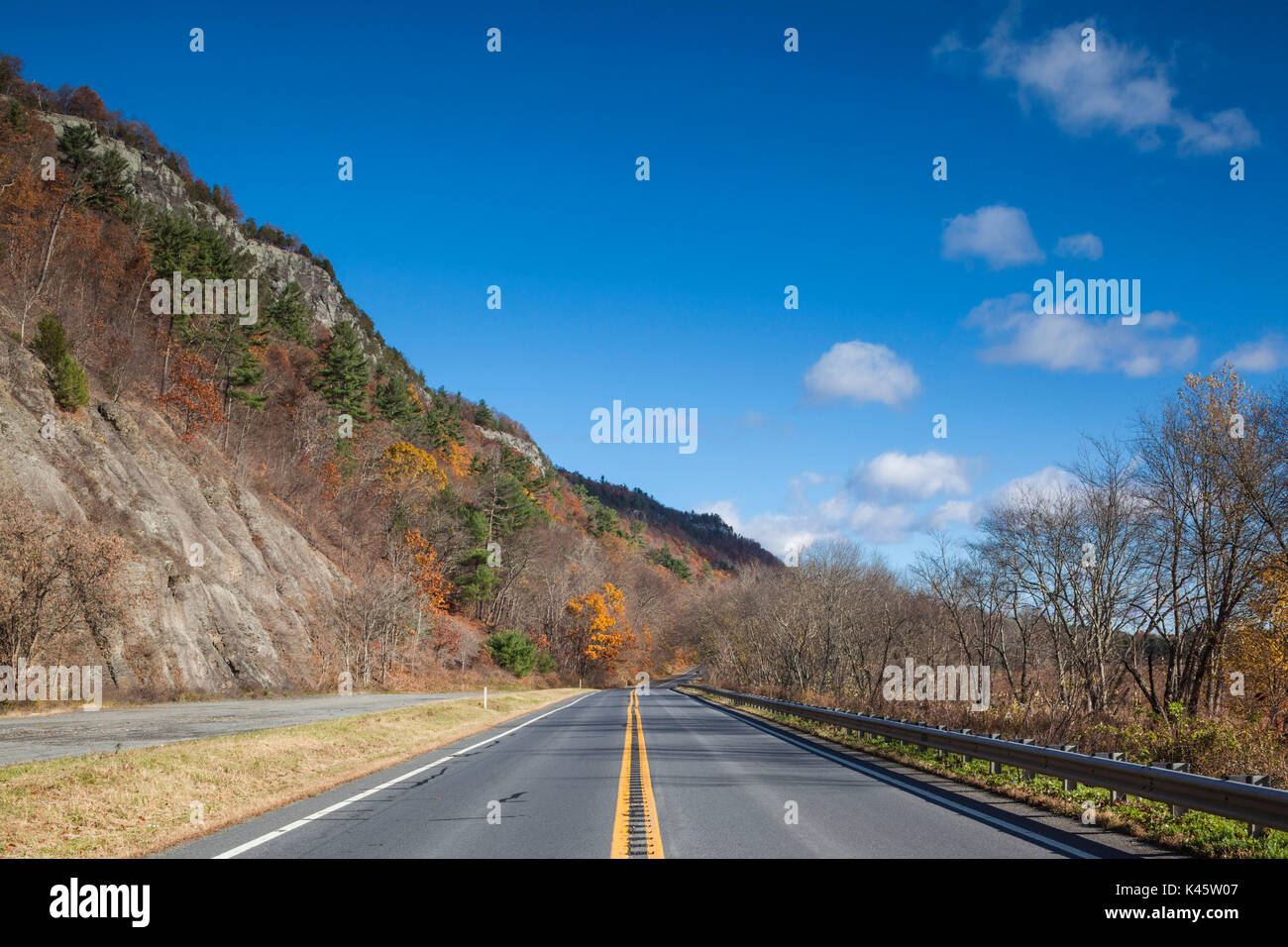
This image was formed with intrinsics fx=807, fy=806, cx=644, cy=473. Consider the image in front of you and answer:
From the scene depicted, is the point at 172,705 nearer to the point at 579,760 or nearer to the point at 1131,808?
the point at 579,760

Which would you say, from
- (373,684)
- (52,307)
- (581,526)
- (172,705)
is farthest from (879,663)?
(581,526)

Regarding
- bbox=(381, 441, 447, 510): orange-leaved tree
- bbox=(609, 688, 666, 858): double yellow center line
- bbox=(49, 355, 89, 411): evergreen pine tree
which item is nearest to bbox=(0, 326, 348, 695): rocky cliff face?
bbox=(49, 355, 89, 411): evergreen pine tree

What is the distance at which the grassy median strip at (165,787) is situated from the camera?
778 cm

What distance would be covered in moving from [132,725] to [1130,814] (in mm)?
20550

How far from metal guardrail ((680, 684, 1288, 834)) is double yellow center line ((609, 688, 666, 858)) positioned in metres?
5.10

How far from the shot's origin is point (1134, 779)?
868 cm

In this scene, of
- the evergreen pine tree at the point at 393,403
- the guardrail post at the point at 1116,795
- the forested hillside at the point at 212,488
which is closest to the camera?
the guardrail post at the point at 1116,795

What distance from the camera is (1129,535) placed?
24938 millimetres

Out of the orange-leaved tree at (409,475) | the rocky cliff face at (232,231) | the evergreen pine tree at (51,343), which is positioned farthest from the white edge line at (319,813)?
the rocky cliff face at (232,231)

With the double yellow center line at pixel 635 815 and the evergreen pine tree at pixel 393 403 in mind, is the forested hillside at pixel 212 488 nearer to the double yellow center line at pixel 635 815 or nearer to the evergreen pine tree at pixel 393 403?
the evergreen pine tree at pixel 393 403

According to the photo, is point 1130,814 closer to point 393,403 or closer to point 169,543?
point 169,543

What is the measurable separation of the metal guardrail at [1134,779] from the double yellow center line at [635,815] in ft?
16.7

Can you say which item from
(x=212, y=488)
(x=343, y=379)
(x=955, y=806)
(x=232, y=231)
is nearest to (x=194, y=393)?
(x=212, y=488)

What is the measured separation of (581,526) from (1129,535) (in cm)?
11007
